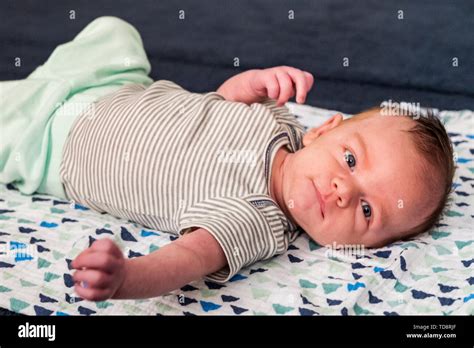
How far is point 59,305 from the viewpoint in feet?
3.51

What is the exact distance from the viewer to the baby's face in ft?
3.80

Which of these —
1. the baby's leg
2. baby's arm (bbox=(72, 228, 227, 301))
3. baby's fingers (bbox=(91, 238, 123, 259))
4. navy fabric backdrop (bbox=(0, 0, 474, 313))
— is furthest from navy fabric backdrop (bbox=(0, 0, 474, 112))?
baby's fingers (bbox=(91, 238, 123, 259))

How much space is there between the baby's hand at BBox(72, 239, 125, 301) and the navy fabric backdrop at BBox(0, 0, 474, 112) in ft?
3.38

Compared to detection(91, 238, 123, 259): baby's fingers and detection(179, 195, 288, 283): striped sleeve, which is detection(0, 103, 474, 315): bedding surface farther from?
detection(91, 238, 123, 259): baby's fingers

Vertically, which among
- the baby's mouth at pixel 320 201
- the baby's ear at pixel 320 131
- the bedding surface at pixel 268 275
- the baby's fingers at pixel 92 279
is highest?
the baby's ear at pixel 320 131

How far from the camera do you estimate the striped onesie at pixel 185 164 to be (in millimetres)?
1168

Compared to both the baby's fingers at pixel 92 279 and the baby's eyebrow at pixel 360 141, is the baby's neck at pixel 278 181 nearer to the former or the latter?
the baby's eyebrow at pixel 360 141

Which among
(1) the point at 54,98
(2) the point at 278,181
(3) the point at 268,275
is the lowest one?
(3) the point at 268,275

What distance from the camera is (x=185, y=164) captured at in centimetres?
124

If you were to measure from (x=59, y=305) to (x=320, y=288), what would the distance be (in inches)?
15.1

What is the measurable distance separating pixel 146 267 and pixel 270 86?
1.50ft

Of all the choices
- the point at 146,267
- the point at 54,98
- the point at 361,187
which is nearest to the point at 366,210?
the point at 361,187

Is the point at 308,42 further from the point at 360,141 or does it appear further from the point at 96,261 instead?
the point at 96,261

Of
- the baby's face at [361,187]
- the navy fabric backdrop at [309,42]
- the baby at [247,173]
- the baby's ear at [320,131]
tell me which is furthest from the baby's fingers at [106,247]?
the navy fabric backdrop at [309,42]
